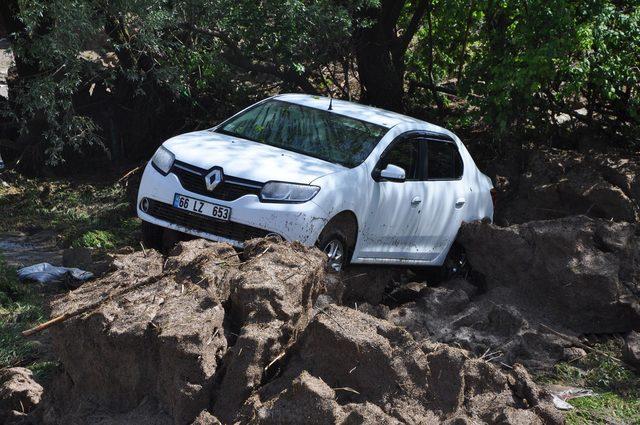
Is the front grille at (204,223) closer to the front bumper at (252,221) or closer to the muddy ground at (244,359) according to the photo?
the front bumper at (252,221)

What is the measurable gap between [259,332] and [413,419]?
39.1 inches

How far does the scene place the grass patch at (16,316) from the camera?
23.4 ft

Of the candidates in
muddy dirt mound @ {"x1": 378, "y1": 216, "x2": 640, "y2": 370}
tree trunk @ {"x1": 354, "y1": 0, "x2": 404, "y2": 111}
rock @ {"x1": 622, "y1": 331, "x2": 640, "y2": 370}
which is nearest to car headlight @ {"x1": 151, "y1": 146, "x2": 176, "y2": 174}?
muddy dirt mound @ {"x1": 378, "y1": 216, "x2": 640, "y2": 370}

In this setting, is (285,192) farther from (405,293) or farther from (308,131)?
(405,293)

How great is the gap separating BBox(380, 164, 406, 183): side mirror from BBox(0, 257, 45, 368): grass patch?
10.4 ft

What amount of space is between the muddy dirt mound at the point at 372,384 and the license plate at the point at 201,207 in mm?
2588

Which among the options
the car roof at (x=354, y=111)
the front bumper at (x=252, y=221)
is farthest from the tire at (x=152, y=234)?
the car roof at (x=354, y=111)

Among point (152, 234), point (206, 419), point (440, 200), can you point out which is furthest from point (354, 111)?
point (206, 419)

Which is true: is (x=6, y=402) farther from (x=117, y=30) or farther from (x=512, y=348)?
(x=117, y=30)

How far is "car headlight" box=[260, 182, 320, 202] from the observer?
8.38m

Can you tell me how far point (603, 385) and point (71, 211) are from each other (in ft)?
23.4

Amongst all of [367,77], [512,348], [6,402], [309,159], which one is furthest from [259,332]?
[367,77]

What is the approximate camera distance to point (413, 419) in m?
5.61

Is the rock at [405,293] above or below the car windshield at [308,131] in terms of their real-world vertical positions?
below
